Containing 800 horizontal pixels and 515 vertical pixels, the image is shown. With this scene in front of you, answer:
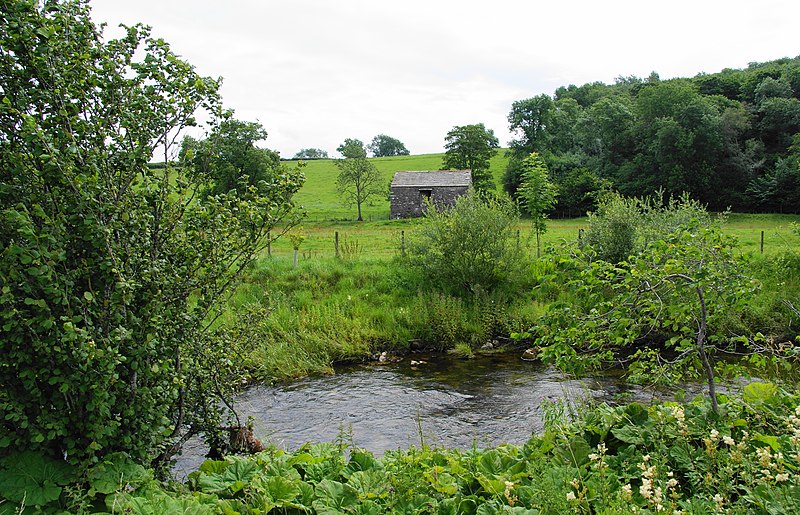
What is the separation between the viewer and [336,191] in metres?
59.5

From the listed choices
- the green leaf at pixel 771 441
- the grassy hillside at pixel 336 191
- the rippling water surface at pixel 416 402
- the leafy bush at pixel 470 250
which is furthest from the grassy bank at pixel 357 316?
the grassy hillside at pixel 336 191

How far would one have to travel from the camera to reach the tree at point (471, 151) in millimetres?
58812

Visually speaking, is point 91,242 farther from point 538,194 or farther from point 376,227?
point 376,227

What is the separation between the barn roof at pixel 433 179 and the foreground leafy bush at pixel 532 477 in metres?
45.4

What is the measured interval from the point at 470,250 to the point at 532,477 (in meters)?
14.9

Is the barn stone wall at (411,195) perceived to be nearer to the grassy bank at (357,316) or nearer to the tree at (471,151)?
the tree at (471,151)

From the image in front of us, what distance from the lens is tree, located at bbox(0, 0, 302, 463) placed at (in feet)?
14.4

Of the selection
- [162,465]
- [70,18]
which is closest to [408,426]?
[162,465]

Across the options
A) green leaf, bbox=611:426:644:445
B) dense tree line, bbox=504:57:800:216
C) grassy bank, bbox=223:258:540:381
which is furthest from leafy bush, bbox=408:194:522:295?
dense tree line, bbox=504:57:800:216

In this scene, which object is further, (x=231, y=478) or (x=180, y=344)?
(x=180, y=344)

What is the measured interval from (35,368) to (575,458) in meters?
4.68

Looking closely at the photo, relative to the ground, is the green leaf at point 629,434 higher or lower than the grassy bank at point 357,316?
higher

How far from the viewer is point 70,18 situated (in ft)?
16.4

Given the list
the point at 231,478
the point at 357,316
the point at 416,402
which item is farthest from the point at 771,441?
the point at 357,316
